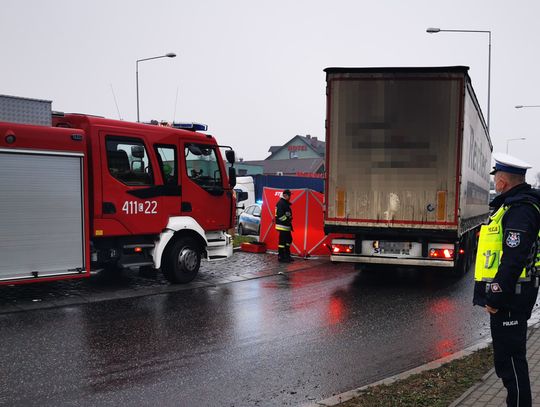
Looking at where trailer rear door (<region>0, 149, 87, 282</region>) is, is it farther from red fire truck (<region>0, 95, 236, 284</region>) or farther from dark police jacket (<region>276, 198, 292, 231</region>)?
dark police jacket (<region>276, 198, 292, 231</region>)

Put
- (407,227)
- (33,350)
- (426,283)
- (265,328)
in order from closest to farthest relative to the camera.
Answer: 1. (33,350)
2. (265,328)
3. (407,227)
4. (426,283)

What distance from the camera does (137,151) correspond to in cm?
974

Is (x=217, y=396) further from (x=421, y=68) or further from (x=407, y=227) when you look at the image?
(x=421, y=68)

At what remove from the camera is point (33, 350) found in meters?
6.17

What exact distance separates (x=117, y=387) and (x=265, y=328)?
8.61 feet

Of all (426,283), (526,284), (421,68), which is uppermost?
(421,68)

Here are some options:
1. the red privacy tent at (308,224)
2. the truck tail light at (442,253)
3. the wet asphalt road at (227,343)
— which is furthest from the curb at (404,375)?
the red privacy tent at (308,224)

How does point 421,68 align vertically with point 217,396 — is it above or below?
above

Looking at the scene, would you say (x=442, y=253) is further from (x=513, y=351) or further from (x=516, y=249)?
(x=516, y=249)

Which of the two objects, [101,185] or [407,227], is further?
[407,227]

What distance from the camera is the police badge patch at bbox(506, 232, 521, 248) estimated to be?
3570 millimetres

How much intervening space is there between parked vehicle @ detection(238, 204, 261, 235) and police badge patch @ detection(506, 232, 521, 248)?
17444 millimetres

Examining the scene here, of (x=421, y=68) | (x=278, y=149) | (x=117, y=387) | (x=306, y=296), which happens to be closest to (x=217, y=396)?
(x=117, y=387)

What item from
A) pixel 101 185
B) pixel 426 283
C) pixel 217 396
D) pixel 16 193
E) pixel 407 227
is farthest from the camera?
pixel 426 283
